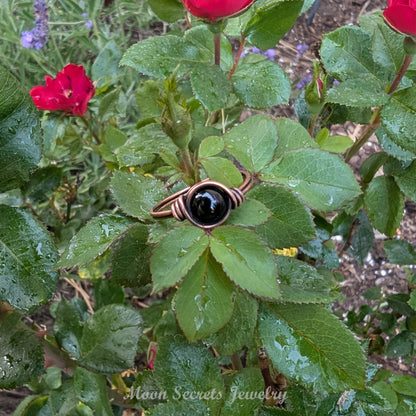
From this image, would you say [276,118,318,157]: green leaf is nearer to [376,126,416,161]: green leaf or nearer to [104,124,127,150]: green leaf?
[376,126,416,161]: green leaf

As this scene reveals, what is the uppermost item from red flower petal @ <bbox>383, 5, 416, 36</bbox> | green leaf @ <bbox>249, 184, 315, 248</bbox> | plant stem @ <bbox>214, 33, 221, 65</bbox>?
red flower petal @ <bbox>383, 5, 416, 36</bbox>

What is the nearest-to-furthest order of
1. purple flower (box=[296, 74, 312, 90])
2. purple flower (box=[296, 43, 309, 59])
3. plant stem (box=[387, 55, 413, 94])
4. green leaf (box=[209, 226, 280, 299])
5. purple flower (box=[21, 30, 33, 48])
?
green leaf (box=[209, 226, 280, 299]), plant stem (box=[387, 55, 413, 94]), purple flower (box=[21, 30, 33, 48]), purple flower (box=[296, 74, 312, 90]), purple flower (box=[296, 43, 309, 59])

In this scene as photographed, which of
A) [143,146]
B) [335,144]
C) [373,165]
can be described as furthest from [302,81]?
[143,146]

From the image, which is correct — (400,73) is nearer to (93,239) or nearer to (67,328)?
(93,239)

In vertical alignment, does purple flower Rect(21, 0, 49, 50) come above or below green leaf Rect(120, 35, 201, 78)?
below

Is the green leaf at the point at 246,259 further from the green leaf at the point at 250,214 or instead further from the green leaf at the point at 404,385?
the green leaf at the point at 404,385

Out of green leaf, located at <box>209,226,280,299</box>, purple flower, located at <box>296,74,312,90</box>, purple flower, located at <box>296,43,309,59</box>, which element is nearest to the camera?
green leaf, located at <box>209,226,280,299</box>

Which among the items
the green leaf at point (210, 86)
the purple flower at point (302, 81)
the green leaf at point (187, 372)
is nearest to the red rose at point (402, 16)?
the green leaf at point (210, 86)

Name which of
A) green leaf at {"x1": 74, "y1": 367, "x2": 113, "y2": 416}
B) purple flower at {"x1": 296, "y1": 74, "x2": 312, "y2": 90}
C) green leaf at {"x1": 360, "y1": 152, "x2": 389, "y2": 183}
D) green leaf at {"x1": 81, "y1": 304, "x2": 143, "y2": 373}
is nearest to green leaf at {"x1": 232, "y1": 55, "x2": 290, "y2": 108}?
green leaf at {"x1": 360, "y1": 152, "x2": 389, "y2": 183}
